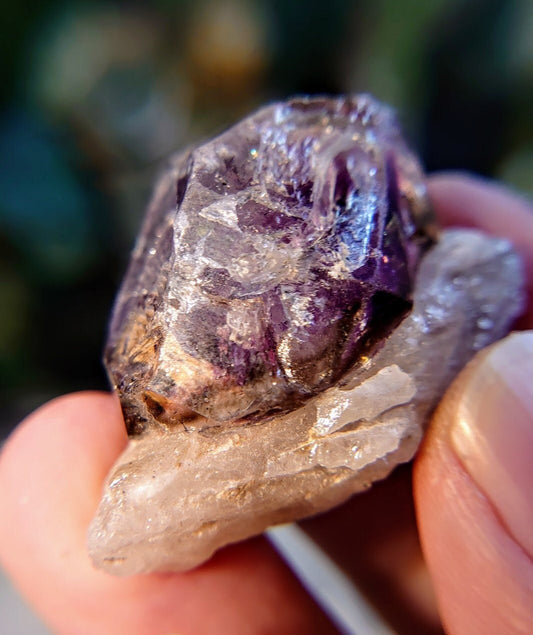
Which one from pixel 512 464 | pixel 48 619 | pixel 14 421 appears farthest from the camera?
pixel 14 421

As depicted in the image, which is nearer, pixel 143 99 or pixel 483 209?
pixel 483 209

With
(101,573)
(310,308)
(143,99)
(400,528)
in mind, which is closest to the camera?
(310,308)

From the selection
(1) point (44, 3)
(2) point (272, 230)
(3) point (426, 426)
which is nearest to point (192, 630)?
(3) point (426, 426)

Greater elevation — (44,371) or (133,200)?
(133,200)

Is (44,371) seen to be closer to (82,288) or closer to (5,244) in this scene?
(82,288)

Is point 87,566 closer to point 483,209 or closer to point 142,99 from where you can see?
point 483,209

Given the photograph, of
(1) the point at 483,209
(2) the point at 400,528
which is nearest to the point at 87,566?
(2) the point at 400,528

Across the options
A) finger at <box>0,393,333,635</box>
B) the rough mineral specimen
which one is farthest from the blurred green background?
the rough mineral specimen

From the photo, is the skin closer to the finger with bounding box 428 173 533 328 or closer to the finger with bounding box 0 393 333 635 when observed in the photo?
the finger with bounding box 0 393 333 635
